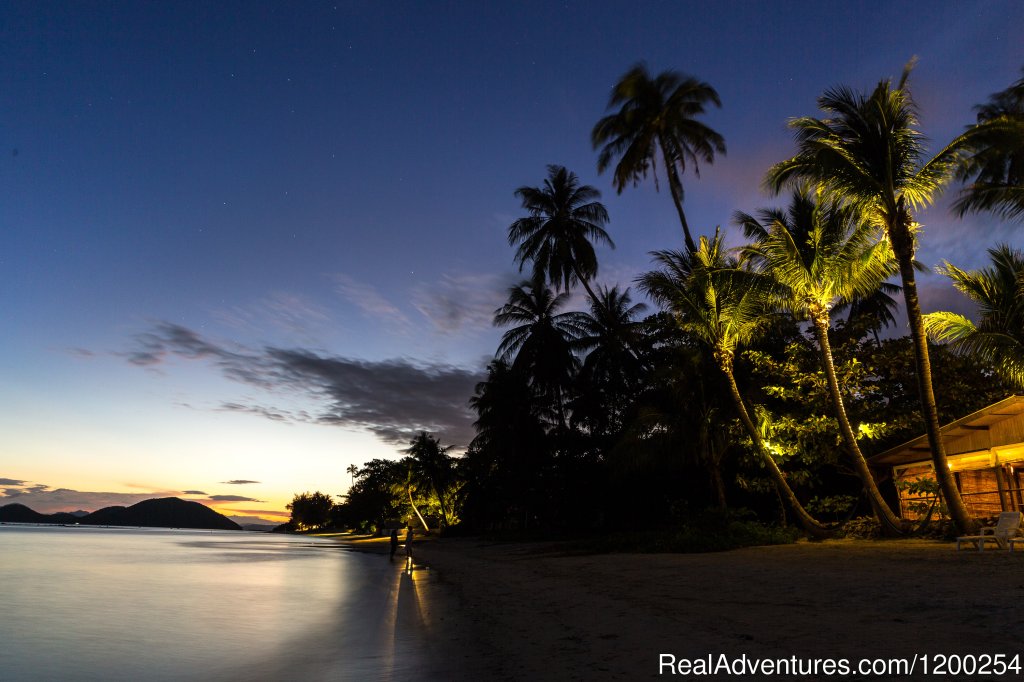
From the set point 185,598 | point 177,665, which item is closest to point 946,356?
point 177,665

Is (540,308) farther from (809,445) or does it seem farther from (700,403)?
(809,445)

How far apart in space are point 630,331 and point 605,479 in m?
7.61

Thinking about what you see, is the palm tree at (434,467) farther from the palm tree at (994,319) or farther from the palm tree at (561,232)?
the palm tree at (994,319)

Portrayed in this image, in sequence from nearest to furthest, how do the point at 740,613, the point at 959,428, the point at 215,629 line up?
the point at 740,613, the point at 215,629, the point at 959,428

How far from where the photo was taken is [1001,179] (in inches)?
750

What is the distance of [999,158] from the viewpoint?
640 inches

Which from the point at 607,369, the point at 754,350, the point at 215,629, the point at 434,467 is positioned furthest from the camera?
the point at 434,467

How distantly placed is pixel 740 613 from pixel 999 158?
1639 cm

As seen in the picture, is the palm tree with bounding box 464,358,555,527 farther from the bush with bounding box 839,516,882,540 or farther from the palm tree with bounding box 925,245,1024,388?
the palm tree with bounding box 925,245,1024,388

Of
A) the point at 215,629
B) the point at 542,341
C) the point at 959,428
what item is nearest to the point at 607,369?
the point at 542,341

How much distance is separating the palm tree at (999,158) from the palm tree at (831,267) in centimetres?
249

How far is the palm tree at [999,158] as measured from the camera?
42.5 ft

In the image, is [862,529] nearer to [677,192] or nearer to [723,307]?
[723,307]

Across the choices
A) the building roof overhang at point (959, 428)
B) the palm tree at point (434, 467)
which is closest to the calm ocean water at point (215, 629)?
the building roof overhang at point (959, 428)
